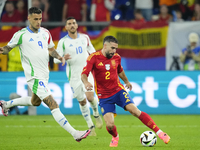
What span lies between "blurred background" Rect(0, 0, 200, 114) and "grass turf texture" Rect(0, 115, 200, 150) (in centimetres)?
61

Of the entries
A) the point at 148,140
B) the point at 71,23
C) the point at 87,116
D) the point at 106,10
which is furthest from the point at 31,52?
the point at 106,10

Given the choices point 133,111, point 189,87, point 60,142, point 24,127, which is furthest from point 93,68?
point 189,87

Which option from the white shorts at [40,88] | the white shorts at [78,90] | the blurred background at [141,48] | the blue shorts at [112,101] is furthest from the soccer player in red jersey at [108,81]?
the blurred background at [141,48]

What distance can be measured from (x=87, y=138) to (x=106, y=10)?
284 inches

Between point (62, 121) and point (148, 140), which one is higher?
point (62, 121)

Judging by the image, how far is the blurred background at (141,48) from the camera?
12.7 metres

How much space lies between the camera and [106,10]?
47.9 ft

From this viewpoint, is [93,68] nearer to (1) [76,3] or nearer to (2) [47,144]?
(2) [47,144]

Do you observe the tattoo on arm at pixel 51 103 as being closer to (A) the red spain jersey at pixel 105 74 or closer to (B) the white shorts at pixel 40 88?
(B) the white shorts at pixel 40 88

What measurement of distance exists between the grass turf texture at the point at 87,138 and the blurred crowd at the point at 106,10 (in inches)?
151

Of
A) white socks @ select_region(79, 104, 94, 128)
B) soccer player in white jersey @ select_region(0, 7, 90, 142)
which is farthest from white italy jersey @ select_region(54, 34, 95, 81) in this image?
soccer player in white jersey @ select_region(0, 7, 90, 142)

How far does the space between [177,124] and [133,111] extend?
3.97 metres

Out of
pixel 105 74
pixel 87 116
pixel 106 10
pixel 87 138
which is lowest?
pixel 87 138

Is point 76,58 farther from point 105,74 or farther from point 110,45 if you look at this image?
point 110,45
